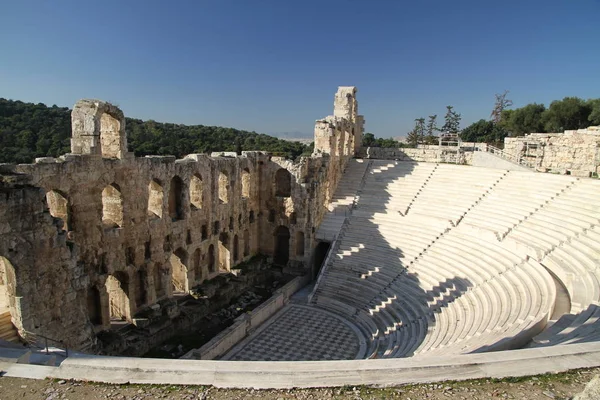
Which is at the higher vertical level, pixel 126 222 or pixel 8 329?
pixel 126 222

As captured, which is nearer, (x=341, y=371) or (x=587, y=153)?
(x=341, y=371)

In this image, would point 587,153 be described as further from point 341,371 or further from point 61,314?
point 61,314

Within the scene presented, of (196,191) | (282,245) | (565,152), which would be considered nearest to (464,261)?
(282,245)

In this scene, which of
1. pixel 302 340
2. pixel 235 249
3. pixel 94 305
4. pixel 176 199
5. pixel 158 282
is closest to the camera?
pixel 94 305

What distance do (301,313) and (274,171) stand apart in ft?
27.9

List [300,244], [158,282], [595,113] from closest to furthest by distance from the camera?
[158,282], [300,244], [595,113]

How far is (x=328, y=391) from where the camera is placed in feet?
22.0

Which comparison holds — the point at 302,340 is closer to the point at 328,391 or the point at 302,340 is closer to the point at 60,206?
the point at 60,206

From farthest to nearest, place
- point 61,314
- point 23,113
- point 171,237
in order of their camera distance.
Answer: point 23,113
point 171,237
point 61,314

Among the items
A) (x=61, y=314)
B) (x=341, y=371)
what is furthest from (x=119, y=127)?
(x=341, y=371)

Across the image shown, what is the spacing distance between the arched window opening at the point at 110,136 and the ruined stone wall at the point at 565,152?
79.7ft

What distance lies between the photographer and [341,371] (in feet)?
23.7

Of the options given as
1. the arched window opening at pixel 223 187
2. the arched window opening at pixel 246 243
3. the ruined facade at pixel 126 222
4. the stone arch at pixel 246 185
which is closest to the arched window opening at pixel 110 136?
the ruined facade at pixel 126 222

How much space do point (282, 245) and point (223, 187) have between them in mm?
5732
